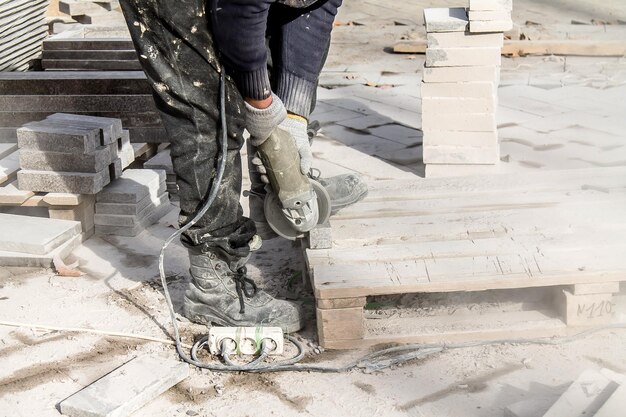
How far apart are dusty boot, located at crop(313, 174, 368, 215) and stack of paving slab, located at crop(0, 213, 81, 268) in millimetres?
1311

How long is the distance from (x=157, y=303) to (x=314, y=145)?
95.0 inches

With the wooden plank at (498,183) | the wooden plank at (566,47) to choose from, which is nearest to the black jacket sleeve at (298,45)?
the wooden plank at (498,183)

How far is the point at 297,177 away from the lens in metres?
3.68

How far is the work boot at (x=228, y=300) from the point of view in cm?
375

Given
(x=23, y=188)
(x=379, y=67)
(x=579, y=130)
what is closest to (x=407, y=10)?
(x=379, y=67)

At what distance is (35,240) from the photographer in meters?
4.43

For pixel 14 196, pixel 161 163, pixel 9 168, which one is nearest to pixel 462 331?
pixel 161 163

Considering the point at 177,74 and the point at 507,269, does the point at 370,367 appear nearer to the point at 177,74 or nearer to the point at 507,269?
the point at 507,269

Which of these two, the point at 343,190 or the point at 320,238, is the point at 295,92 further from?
the point at 320,238

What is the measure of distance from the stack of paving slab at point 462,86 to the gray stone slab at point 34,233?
2160 millimetres

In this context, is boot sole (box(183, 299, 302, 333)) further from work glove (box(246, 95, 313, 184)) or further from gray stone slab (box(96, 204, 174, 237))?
gray stone slab (box(96, 204, 174, 237))

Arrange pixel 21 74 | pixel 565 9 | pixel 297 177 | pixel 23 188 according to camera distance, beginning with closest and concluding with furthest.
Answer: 1. pixel 297 177
2. pixel 23 188
3. pixel 21 74
4. pixel 565 9

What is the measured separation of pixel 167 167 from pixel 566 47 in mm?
4494

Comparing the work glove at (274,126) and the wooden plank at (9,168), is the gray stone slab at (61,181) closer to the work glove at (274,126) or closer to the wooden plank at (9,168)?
the wooden plank at (9,168)
